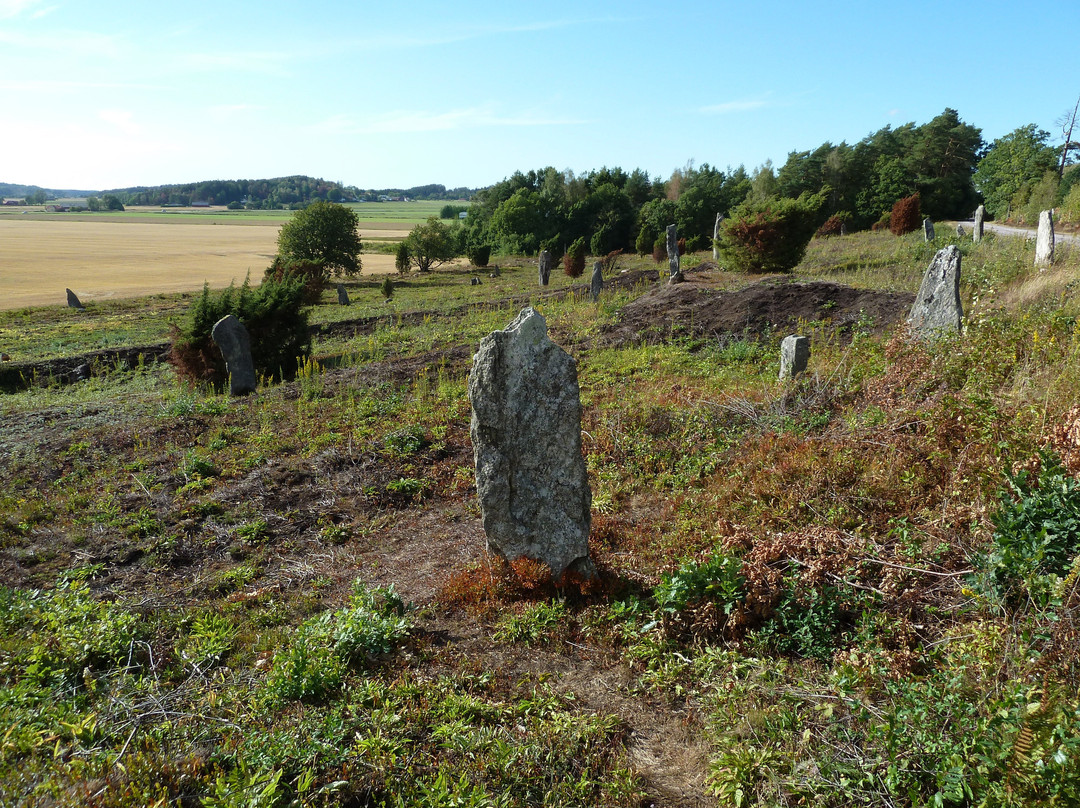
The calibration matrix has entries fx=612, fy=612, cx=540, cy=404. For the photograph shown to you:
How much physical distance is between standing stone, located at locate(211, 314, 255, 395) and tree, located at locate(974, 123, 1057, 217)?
153 ft

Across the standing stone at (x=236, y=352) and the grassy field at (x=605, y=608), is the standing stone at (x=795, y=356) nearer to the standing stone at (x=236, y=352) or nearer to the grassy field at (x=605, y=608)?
the grassy field at (x=605, y=608)

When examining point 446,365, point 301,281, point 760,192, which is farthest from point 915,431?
point 760,192

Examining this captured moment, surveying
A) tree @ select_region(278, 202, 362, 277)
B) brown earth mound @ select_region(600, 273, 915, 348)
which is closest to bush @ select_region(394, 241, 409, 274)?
tree @ select_region(278, 202, 362, 277)

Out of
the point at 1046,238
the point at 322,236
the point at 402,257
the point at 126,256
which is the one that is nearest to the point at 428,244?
the point at 402,257

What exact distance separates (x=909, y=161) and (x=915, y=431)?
49971 mm

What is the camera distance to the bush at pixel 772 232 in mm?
21078

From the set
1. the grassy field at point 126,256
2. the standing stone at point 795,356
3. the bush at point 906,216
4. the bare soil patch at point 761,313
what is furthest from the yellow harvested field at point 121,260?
the bush at point 906,216

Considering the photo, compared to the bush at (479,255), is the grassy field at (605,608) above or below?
below

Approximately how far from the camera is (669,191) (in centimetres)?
5706

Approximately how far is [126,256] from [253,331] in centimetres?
5280

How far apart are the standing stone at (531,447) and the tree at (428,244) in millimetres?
39422

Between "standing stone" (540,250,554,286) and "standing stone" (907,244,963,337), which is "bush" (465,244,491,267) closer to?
"standing stone" (540,250,554,286)

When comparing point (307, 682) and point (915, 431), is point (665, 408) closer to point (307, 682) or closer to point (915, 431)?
point (915, 431)

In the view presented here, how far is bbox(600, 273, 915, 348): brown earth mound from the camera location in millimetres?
12906
